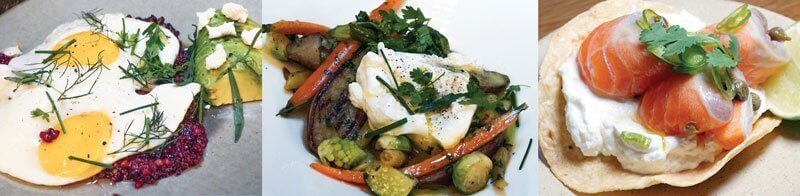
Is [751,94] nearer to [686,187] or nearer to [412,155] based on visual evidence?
[686,187]

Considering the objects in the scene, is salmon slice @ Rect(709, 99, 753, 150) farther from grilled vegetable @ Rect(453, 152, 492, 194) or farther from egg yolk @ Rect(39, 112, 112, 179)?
egg yolk @ Rect(39, 112, 112, 179)

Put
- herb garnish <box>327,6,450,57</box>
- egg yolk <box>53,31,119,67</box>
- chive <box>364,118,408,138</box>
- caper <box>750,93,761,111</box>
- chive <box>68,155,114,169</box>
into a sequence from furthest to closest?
caper <box>750,93,761,111</box> < egg yolk <box>53,31,119,67</box> < chive <box>68,155,114,169</box> < herb garnish <box>327,6,450,57</box> < chive <box>364,118,408,138</box>

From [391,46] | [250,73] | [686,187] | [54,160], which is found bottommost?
[686,187]

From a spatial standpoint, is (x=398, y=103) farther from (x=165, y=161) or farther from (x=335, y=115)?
(x=165, y=161)

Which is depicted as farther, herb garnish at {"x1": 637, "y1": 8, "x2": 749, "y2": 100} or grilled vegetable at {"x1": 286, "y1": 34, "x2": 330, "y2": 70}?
herb garnish at {"x1": 637, "y1": 8, "x2": 749, "y2": 100}

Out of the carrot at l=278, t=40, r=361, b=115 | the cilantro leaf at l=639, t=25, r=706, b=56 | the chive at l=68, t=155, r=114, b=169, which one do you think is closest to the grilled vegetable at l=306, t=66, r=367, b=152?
the carrot at l=278, t=40, r=361, b=115

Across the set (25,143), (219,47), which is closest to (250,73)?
(219,47)
